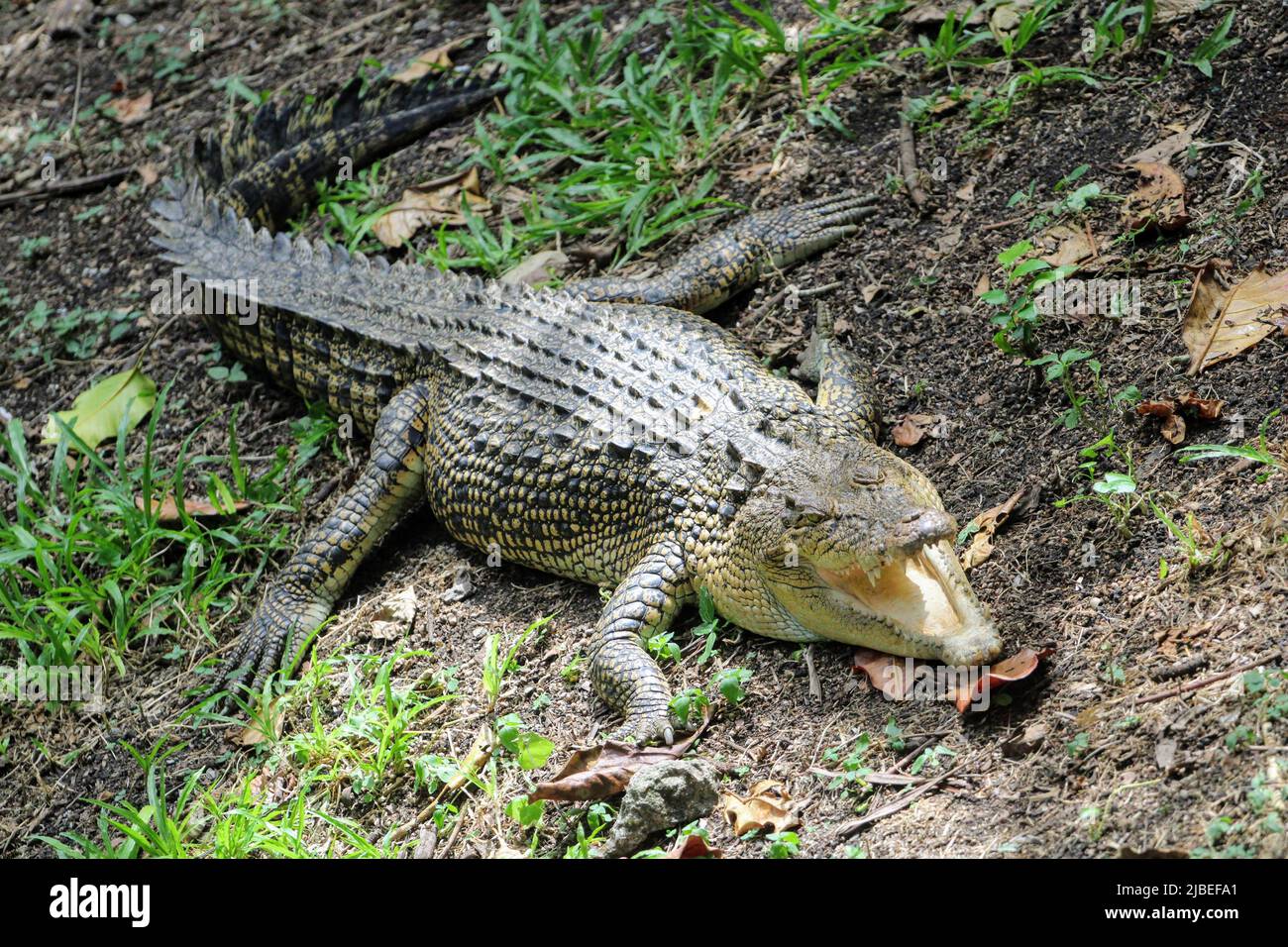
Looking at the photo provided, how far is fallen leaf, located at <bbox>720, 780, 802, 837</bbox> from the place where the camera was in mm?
3441

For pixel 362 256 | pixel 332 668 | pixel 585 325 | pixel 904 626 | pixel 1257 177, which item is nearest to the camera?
pixel 904 626

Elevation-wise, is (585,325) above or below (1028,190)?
below

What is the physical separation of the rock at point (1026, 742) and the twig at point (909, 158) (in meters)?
2.77

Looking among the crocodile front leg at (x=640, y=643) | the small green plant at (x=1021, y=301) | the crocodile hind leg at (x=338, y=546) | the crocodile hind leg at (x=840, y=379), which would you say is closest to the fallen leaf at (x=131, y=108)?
the crocodile hind leg at (x=338, y=546)

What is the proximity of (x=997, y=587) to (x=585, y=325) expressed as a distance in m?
2.18

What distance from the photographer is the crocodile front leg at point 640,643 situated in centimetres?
390

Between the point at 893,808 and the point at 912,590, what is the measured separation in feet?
2.30

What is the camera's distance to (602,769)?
12.3ft

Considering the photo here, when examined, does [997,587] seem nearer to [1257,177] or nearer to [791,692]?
[791,692]

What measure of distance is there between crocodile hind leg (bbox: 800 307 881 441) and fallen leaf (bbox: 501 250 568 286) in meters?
1.53

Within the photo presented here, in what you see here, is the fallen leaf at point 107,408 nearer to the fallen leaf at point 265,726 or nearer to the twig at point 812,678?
the fallen leaf at point 265,726

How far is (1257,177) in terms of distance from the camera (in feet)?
14.6

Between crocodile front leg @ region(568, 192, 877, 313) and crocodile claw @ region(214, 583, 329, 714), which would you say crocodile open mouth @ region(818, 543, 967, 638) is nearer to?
crocodile front leg @ region(568, 192, 877, 313)

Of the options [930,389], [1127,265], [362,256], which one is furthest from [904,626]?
[362,256]
